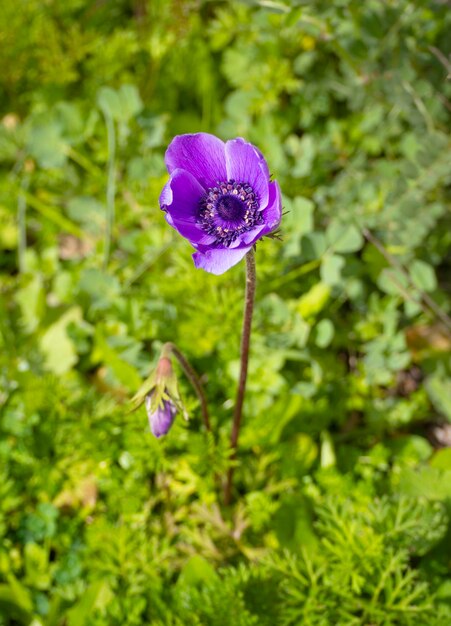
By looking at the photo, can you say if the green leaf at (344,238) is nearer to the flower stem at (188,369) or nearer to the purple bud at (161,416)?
the flower stem at (188,369)

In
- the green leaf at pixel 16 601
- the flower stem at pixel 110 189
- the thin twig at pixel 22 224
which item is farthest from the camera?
the thin twig at pixel 22 224

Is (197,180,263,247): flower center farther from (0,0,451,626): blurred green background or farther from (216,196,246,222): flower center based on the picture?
(0,0,451,626): blurred green background

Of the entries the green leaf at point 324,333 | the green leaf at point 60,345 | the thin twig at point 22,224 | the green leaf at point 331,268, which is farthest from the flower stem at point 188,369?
the thin twig at point 22,224

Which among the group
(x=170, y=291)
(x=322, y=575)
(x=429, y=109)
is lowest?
(x=322, y=575)

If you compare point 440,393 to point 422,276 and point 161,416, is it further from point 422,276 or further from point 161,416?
point 161,416

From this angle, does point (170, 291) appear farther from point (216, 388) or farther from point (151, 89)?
point (151, 89)

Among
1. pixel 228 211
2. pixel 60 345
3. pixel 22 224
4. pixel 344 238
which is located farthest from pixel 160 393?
pixel 22 224

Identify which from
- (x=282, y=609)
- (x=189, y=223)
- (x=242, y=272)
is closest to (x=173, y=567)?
(x=282, y=609)
